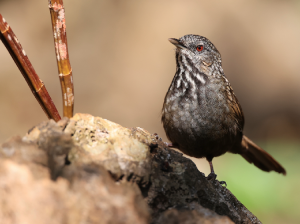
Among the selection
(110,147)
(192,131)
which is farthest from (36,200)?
(192,131)

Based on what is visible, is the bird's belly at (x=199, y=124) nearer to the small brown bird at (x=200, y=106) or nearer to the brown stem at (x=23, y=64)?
the small brown bird at (x=200, y=106)

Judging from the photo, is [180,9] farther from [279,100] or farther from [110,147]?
[110,147]

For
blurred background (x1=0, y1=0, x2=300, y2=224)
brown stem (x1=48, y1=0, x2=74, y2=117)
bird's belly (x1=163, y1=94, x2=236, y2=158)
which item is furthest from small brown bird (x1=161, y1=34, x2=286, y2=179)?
blurred background (x1=0, y1=0, x2=300, y2=224)

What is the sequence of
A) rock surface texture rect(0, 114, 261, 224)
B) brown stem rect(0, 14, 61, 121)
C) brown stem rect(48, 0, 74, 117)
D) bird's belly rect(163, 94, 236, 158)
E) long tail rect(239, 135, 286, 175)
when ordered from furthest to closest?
long tail rect(239, 135, 286, 175)
bird's belly rect(163, 94, 236, 158)
brown stem rect(48, 0, 74, 117)
brown stem rect(0, 14, 61, 121)
rock surface texture rect(0, 114, 261, 224)

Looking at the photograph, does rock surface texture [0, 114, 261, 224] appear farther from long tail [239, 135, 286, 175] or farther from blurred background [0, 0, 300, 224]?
blurred background [0, 0, 300, 224]

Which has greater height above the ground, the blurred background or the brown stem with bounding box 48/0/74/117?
the brown stem with bounding box 48/0/74/117

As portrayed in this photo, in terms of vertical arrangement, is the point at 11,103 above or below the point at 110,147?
below
